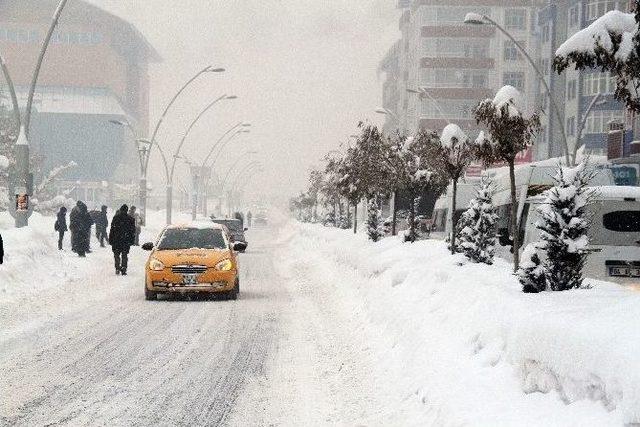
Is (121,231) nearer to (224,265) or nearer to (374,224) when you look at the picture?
(224,265)

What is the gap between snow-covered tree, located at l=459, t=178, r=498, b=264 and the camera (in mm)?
15648

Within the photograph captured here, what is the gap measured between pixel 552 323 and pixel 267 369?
410cm

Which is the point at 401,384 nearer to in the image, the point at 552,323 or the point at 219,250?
the point at 552,323

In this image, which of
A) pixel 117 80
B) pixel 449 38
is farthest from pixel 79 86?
pixel 449 38

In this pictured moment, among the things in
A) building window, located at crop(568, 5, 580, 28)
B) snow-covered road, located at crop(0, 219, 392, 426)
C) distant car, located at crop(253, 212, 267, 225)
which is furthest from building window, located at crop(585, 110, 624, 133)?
distant car, located at crop(253, 212, 267, 225)

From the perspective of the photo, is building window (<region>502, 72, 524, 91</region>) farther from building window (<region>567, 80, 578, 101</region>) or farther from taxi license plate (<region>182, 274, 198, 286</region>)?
taxi license plate (<region>182, 274, 198, 286</region>)

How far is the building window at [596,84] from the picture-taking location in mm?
67700

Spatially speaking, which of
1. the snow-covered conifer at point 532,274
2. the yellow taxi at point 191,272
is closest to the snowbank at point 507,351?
the snow-covered conifer at point 532,274

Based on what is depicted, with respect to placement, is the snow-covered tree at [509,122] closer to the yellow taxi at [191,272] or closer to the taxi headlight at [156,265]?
the yellow taxi at [191,272]

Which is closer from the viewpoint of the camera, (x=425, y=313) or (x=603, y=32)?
(x=603, y=32)

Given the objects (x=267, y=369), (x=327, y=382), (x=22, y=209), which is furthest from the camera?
(x=22, y=209)

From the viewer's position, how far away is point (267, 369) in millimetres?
9445

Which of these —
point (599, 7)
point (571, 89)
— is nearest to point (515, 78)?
point (571, 89)

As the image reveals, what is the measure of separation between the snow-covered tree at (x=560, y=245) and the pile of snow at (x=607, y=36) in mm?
3116
